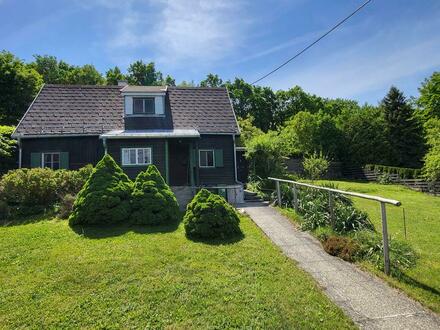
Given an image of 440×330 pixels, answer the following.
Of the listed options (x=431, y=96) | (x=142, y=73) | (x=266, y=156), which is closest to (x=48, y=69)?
(x=142, y=73)

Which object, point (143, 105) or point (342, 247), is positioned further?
point (143, 105)

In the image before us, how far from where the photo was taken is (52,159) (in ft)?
54.1

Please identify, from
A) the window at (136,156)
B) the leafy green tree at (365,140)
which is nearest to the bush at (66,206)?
the window at (136,156)

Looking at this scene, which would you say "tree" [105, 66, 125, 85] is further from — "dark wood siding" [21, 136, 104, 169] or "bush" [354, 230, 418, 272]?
"bush" [354, 230, 418, 272]

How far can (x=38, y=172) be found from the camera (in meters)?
12.1

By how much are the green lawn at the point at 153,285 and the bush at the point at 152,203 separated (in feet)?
4.27

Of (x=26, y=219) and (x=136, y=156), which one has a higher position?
(x=136, y=156)

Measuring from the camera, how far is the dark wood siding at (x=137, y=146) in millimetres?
15836

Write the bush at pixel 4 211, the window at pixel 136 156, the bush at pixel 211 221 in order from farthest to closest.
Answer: the window at pixel 136 156, the bush at pixel 4 211, the bush at pixel 211 221

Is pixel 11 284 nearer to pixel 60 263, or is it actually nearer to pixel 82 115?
pixel 60 263

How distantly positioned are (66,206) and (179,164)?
800 centimetres

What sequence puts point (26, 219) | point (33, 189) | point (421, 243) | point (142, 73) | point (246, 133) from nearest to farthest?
point (421, 243)
point (26, 219)
point (33, 189)
point (246, 133)
point (142, 73)

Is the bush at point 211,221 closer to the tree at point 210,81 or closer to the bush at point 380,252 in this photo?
the bush at point 380,252

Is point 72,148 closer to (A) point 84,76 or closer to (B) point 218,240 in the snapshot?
(B) point 218,240
